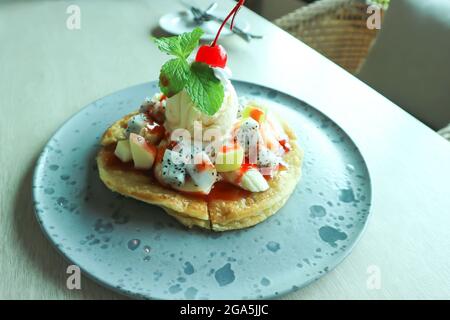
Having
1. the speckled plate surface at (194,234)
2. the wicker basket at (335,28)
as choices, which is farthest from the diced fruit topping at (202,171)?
the wicker basket at (335,28)

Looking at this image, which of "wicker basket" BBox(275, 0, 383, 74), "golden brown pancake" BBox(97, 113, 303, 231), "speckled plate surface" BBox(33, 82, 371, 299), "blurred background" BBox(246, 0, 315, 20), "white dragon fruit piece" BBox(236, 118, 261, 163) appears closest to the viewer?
"speckled plate surface" BBox(33, 82, 371, 299)

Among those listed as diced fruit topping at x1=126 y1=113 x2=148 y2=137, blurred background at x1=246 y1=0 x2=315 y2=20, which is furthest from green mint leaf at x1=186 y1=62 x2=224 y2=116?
blurred background at x1=246 y1=0 x2=315 y2=20

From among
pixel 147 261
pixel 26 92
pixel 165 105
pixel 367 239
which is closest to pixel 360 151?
pixel 367 239

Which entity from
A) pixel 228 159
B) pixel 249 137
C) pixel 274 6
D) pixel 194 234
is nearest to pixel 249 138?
pixel 249 137

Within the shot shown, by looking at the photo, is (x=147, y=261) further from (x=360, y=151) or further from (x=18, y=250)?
(x=360, y=151)

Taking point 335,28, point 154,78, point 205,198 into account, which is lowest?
point 154,78

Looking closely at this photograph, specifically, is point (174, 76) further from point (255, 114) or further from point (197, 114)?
point (255, 114)

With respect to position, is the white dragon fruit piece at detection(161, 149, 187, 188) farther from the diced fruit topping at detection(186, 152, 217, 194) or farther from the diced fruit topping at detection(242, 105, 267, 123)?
the diced fruit topping at detection(242, 105, 267, 123)
